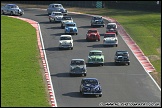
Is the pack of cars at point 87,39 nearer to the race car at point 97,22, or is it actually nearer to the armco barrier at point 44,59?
the race car at point 97,22

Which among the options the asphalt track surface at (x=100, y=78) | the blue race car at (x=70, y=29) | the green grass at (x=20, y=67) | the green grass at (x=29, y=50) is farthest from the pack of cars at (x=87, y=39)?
the green grass at (x=20, y=67)

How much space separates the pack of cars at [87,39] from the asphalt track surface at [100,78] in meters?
0.64

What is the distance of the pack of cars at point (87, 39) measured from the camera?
5147 centimetres

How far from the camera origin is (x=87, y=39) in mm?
76688

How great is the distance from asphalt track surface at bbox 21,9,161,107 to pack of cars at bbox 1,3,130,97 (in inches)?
25.0

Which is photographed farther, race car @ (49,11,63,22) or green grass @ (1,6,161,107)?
race car @ (49,11,63,22)

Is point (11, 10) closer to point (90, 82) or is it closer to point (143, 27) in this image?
point (143, 27)

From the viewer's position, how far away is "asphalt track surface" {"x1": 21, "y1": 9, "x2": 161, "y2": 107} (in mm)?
50031

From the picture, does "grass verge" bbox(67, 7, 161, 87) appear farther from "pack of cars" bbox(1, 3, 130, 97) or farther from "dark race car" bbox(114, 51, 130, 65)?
"pack of cars" bbox(1, 3, 130, 97)

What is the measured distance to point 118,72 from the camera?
60.3 m

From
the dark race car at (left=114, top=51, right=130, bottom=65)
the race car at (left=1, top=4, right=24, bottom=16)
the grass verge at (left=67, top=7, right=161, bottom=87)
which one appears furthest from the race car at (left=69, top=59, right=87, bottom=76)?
the race car at (left=1, top=4, right=24, bottom=16)

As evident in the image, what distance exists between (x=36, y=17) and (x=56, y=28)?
38.1 feet

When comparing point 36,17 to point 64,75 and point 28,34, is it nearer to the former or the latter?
point 28,34

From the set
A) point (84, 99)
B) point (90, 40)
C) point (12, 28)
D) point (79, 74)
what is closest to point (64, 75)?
point (79, 74)
